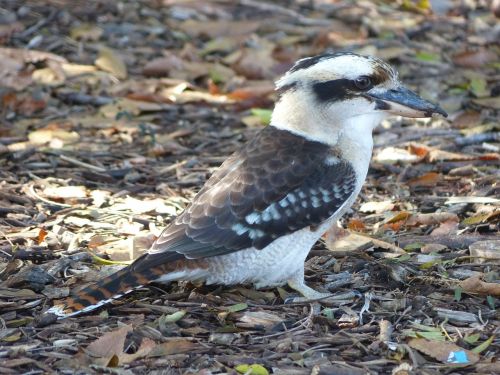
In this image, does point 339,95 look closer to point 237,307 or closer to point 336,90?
point 336,90

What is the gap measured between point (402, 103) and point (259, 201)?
1297 mm

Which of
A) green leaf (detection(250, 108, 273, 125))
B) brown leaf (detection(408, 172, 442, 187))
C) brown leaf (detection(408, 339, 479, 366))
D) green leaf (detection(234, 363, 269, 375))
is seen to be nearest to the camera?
green leaf (detection(234, 363, 269, 375))

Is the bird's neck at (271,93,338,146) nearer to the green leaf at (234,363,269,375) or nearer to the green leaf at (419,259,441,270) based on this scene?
the green leaf at (419,259,441,270)

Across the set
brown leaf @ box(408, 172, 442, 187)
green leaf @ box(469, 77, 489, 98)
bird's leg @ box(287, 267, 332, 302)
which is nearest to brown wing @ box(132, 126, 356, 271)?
bird's leg @ box(287, 267, 332, 302)

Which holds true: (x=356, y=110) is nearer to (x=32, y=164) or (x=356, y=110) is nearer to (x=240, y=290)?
(x=240, y=290)

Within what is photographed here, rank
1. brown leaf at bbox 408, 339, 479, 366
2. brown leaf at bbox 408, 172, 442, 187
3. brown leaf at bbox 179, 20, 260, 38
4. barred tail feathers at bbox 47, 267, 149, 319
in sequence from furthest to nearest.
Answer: brown leaf at bbox 179, 20, 260, 38 < brown leaf at bbox 408, 172, 442, 187 < barred tail feathers at bbox 47, 267, 149, 319 < brown leaf at bbox 408, 339, 479, 366

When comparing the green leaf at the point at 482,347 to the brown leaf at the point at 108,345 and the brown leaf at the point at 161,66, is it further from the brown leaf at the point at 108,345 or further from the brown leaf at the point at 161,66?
the brown leaf at the point at 161,66

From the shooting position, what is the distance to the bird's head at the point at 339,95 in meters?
6.88

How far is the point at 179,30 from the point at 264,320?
6.42m

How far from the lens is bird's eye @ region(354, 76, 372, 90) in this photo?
22.6ft

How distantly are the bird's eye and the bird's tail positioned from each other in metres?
1.87

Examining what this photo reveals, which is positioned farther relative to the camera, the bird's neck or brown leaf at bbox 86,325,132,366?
the bird's neck

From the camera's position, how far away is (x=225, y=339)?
19.3 feet

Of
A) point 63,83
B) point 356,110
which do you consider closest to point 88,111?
point 63,83
